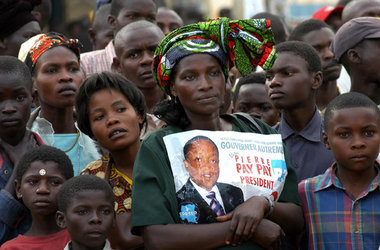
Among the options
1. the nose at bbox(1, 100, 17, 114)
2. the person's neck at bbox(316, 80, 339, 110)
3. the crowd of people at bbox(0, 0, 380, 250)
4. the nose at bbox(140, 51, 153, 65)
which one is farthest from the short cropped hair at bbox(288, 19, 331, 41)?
the nose at bbox(1, 100, 17, 114)

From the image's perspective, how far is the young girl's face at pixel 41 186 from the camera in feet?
14.0

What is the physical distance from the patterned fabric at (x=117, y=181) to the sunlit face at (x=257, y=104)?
188 centimetres

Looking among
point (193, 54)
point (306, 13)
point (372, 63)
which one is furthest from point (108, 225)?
point (306, 13)

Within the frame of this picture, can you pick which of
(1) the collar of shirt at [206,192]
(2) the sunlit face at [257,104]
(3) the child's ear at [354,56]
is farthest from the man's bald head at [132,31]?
(1) the collar of shirt at [206,192]

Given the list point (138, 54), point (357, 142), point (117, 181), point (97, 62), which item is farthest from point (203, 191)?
point (97, 62)

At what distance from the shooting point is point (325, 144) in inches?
175

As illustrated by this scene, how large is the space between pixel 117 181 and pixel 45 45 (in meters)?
1.73

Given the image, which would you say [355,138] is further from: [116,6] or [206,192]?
[116,6]

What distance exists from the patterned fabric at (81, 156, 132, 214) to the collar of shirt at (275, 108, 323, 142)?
1.29m

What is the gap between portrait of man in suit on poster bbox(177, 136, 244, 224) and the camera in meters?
3.72

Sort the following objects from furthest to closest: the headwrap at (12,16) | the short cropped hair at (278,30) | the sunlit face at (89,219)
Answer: the short cropped hair at (278,30)
the headwrap at (12,16)
the sunlit face at (89,219)

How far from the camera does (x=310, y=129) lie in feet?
16.2

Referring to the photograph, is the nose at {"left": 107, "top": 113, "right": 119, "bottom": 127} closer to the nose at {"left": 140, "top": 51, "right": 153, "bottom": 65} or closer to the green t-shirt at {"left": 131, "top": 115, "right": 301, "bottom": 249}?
the green t-shirt at {"left": 131, "top": 115, "right": 301, "bottom": 249}

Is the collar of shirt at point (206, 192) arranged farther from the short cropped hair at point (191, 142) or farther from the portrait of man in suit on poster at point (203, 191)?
the short cropped hair at point (191, 142)
